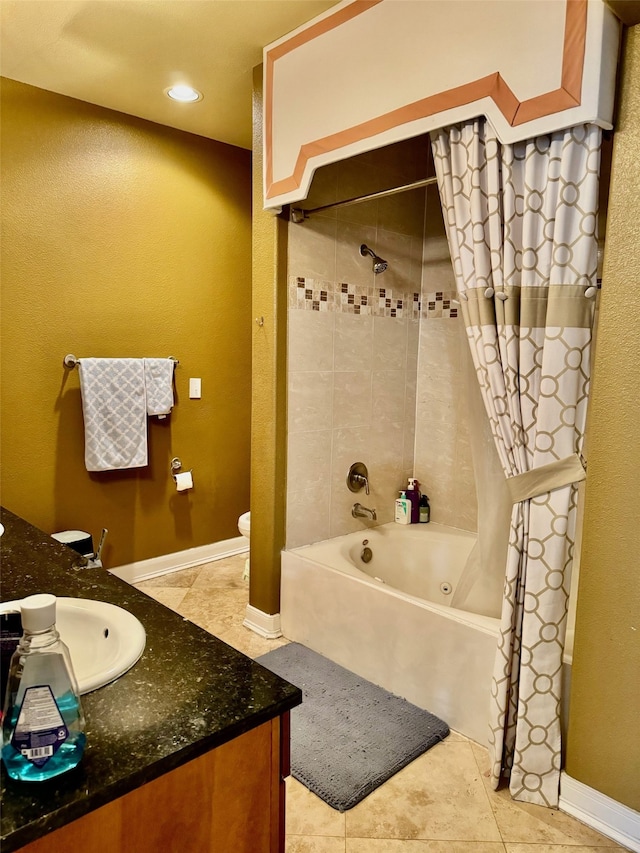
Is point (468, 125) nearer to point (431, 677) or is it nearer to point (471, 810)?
point (431, 677)

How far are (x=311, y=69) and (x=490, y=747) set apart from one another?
2.45m

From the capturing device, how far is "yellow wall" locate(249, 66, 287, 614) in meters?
2.57

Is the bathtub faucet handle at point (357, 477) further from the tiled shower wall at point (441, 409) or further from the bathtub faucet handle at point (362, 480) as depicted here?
the tiled shower wall at point (441, 409)

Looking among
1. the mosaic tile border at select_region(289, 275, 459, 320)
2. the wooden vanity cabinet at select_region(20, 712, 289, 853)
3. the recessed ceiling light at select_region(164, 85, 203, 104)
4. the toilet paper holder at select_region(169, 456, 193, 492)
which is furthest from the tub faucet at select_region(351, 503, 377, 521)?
the recessed ceiling light at select_region(164, 85, 203, 104)

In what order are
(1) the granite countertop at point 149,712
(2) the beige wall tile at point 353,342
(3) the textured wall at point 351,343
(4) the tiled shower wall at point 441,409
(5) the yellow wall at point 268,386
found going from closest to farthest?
(1) the granite countertop at point 149,712, (5) the yellow wall at point 268,386, (3) the textured wall at point 351,343, (2) the beige wall tile at point 353,342, (4) the tiled shower wall at point 441,409

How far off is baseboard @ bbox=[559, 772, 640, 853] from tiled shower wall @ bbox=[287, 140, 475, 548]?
4.68 ft

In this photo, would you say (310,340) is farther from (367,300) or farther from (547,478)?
(547,478)

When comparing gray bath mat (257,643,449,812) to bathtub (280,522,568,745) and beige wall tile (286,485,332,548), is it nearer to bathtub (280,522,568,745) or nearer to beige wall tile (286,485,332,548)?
bathtub (280,522,568,745)

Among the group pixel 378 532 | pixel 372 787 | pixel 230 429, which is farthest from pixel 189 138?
pixel 372 787

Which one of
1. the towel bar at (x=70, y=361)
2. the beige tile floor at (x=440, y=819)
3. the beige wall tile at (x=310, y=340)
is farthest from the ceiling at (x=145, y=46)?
the beige tile floor at (x=440, y=819)

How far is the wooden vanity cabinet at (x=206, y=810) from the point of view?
72cm

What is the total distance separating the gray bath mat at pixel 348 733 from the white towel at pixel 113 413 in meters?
1.37

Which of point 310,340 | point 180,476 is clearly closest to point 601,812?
point 310,340

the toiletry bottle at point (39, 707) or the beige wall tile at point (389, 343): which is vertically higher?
the beige wall tile at point (389, 343)
